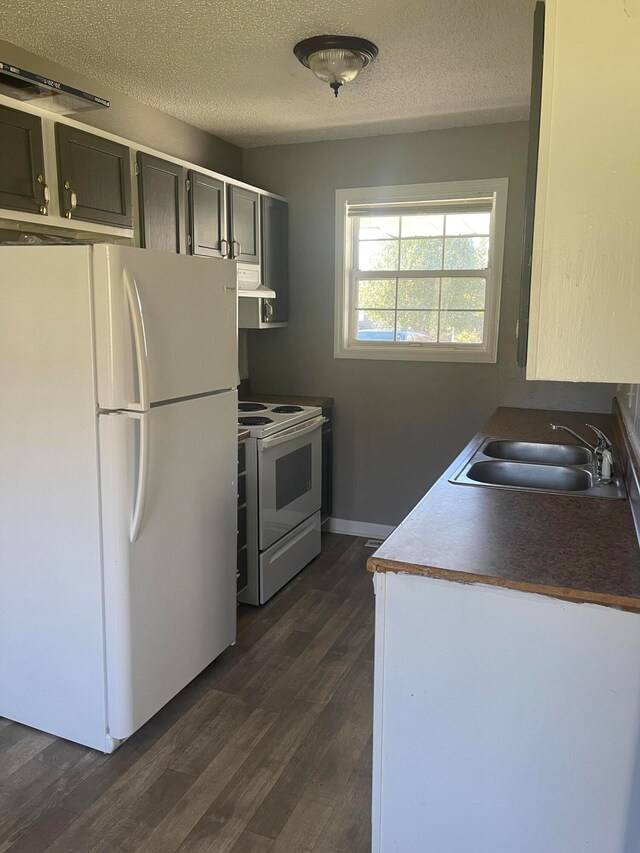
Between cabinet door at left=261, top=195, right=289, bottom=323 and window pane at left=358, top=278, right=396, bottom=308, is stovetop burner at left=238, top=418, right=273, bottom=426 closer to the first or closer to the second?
cabinet door at left=261, top=195, right=289, bottom=323

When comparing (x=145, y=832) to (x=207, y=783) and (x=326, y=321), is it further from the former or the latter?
(x=326, y=321)

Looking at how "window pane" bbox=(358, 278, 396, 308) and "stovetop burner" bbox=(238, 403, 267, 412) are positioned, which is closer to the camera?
"stovetop burner" bbox=(238, 403, 267, 412)

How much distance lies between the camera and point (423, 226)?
12.9 feet

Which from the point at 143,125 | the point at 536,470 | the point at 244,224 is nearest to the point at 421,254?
the point at 244,224

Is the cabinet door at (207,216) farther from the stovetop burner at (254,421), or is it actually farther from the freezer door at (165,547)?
the freezer door at (165,547)

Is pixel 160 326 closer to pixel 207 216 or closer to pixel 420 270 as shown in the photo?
pixel 207 216

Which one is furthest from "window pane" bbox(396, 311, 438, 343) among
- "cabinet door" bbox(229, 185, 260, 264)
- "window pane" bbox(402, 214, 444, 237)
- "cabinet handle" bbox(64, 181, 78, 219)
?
"cabinet handle" bbox(64, 181, 78, 219)

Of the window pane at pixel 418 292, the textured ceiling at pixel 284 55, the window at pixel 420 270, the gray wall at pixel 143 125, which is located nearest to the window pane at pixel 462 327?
the window at pixel 420 270

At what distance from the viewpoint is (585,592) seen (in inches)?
52.0

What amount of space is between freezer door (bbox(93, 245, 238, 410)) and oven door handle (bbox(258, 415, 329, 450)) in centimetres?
55

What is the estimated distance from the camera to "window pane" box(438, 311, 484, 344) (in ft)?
12.7

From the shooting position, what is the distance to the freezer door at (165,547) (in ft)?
6.73

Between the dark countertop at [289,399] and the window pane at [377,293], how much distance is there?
66cm

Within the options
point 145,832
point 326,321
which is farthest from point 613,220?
point 326,321
